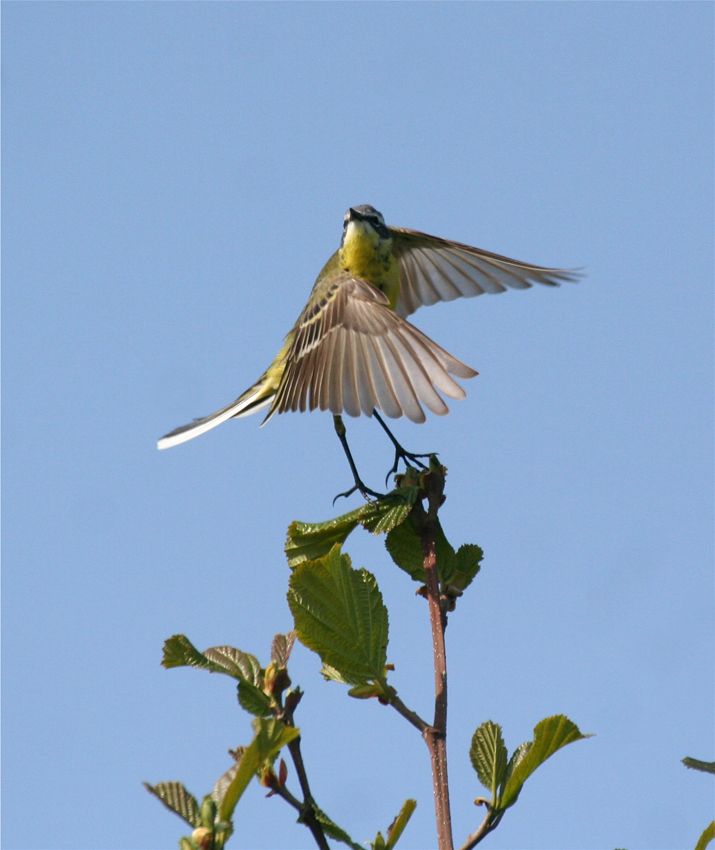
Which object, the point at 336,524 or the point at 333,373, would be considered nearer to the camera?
the point at 336,524

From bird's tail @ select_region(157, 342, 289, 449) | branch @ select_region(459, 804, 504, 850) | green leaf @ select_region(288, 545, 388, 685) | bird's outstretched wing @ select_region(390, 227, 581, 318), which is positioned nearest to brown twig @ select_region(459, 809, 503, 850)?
branch @ select_region(459, 804, 504, 850)

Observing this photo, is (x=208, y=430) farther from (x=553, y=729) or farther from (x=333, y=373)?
(x=553, y=729)

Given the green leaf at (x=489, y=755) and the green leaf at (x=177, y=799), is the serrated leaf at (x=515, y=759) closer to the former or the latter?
the green leaf at (x=489, y=755)

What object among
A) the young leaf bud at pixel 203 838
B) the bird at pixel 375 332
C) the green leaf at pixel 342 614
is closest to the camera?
the young leaf bud at pixel 203 838

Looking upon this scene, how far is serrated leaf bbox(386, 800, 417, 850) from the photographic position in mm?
2197

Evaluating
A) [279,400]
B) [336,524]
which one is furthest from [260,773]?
[279,400]

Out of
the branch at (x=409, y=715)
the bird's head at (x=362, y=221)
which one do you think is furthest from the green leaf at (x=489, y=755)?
the bird's head at (x=362, y=221)

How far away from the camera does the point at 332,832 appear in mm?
2189

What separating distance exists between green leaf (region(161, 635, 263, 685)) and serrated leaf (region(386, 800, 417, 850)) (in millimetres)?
422

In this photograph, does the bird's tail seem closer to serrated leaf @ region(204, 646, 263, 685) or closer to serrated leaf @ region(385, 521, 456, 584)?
serrated leaf @ region(385, 521, 456, 584)

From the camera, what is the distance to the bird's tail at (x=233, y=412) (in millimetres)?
6918

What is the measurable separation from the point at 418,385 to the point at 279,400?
4.82 ft

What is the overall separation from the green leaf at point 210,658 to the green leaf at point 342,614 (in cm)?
16

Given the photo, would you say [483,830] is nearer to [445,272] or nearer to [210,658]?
[210,658]
